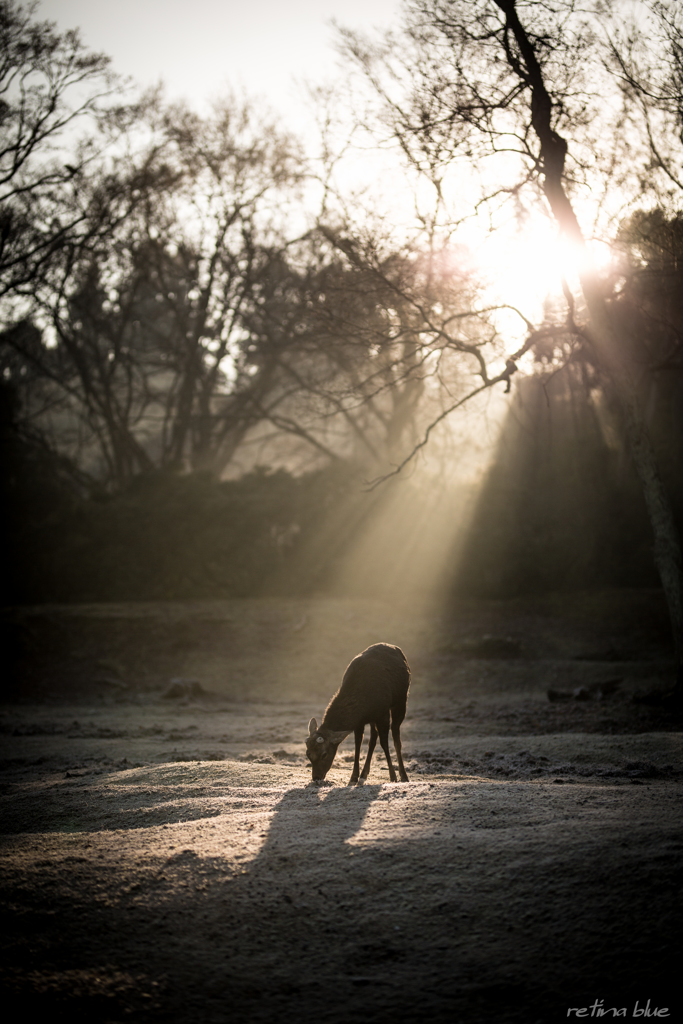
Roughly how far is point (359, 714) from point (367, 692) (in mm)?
207

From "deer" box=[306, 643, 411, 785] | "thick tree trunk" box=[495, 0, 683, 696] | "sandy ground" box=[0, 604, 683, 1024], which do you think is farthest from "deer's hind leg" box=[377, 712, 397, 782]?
"thick tree trunk" box=[495, 0, 683, 696]

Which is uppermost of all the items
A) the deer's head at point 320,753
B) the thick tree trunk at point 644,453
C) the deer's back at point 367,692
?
the thick tree trunk at point 644,453

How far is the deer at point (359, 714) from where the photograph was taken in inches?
235

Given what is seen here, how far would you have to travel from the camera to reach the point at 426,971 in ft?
9.25

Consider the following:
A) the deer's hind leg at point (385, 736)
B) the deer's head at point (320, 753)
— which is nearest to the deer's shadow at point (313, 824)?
the deer's head at point (320, 753)

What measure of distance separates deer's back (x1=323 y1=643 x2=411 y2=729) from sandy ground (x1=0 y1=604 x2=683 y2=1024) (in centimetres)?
62

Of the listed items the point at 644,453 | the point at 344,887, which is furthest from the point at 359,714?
the point at 644,453

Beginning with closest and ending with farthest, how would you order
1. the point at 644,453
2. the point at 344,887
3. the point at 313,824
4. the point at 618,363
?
1. the point at 344,887
2. the point at 313,824
3. the point at 618,363
4. the point at 644,453

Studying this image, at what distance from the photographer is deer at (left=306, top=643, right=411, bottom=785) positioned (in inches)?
235

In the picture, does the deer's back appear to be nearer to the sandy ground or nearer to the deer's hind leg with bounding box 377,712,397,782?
the deer's hind leg with bounding box 377,712,397,782

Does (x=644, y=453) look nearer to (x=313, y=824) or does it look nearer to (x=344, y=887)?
(x=313, y=824)

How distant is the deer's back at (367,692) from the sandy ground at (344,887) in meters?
0.62

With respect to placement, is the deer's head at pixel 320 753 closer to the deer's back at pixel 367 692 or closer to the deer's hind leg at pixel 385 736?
the deer's back at pixel 367 692

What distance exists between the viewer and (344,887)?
3.44 m
